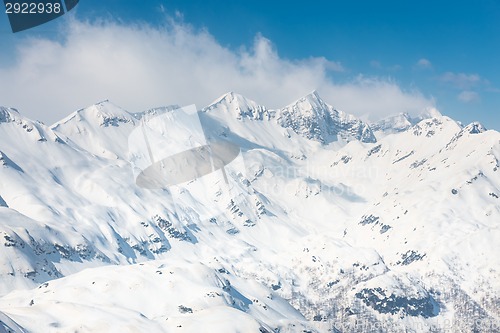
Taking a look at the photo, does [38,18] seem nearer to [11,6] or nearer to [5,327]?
[11,6]

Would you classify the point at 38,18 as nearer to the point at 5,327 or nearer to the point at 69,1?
the point at 69,1

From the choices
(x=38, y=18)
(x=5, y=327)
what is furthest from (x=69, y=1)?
(x=5, y=327)

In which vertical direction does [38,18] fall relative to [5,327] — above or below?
above

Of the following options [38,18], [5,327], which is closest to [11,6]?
[38,18]

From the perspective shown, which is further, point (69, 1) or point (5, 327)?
point (5, 327)

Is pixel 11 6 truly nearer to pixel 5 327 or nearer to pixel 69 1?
pixel 69 1

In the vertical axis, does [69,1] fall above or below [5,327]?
above

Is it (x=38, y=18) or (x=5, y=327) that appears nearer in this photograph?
(x=38, y=18)
